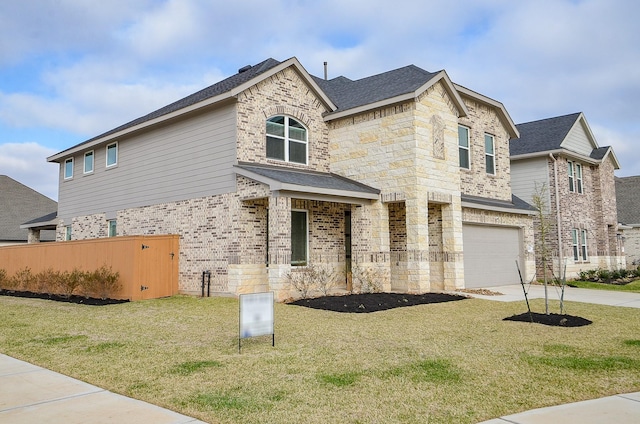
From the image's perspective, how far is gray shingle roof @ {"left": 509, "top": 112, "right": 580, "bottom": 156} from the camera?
23453 millimetres

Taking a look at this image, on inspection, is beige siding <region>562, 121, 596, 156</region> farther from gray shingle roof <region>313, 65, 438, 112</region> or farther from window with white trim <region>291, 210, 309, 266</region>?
window with white trim <region>291, 210, 309, 266</region>

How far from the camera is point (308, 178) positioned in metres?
15.4

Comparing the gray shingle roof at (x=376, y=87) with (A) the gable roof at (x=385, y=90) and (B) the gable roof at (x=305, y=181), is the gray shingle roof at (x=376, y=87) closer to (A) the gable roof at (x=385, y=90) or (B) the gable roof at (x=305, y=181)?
(A) the gable roof at (x=385, y=90)

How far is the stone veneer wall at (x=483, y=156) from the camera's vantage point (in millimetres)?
19391

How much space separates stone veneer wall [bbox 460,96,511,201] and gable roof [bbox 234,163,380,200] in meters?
4.99

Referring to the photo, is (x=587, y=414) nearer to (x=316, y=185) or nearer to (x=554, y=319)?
(x=554, y=319)

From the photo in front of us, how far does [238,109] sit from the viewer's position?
15.2m

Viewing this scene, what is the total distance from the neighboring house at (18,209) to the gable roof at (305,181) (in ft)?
65.8

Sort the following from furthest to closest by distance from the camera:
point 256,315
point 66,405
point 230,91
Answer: point 230,91 < point 256,315 < point 66,405

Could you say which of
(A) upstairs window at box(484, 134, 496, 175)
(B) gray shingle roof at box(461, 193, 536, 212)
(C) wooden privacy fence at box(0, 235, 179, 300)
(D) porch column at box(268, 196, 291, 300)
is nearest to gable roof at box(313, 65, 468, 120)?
(B) gray shingle roof at box(461, 193, 536, 212)

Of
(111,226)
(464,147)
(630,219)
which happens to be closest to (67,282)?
(111,226)

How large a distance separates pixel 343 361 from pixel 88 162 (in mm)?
18970

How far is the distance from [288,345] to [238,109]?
9.15 metres

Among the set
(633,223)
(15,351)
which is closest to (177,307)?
(15,351)
